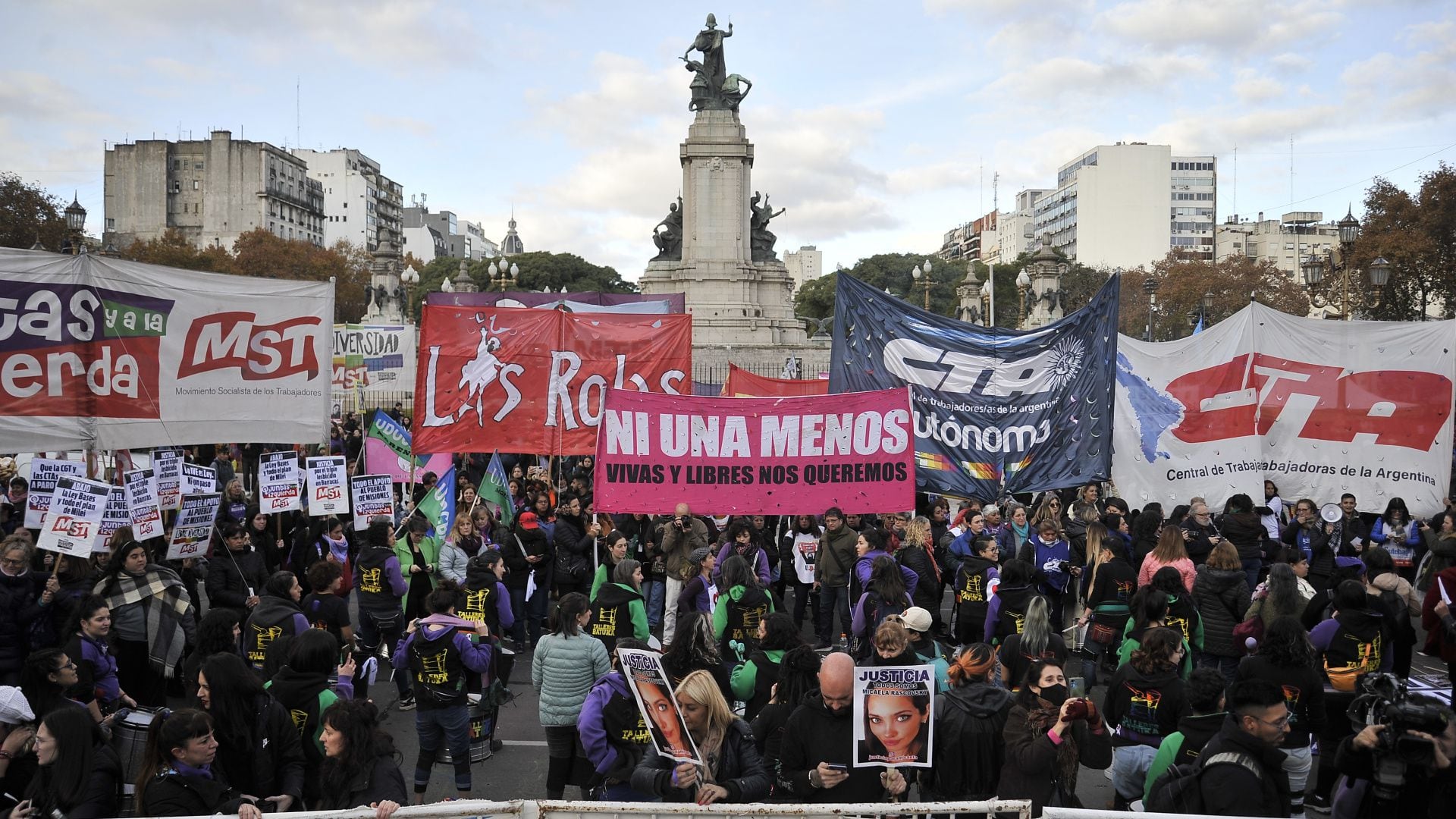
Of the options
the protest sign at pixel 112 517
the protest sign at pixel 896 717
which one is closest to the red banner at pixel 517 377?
the protest sign at pixel 112 517

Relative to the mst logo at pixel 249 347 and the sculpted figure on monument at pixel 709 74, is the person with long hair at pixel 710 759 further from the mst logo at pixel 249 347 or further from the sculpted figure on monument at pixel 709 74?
the sculpted figure on monument at pixel 709 74

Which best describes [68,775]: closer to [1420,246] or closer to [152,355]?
[152,355]

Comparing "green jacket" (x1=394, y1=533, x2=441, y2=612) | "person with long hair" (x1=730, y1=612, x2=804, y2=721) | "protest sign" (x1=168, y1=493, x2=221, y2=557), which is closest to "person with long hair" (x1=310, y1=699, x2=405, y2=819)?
"person with long hair" (x1=730, y1=612, x2=804, y2=721)

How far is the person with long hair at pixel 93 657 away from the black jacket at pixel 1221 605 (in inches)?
284

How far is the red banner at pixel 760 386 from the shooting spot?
1454cm

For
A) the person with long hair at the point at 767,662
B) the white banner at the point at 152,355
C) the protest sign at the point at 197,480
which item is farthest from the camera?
the protest sign at the point at 197,480

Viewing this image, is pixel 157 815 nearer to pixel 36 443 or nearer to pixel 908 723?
pixel 908 723

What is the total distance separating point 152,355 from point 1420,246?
37.3 metres

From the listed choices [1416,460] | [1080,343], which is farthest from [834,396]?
[1416,460]

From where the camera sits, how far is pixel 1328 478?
10359 millimetres

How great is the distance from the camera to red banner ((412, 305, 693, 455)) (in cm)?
1095

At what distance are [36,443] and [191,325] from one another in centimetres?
165

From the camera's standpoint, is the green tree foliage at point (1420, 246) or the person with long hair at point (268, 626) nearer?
the person with long hair at point (268, 626)

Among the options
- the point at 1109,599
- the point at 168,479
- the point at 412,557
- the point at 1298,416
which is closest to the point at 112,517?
the point at 168,479
